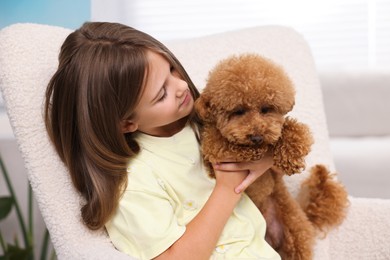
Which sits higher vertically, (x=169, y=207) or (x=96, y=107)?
(x=96, y=107)

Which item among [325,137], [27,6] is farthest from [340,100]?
[27,6]

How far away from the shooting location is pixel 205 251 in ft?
3.41

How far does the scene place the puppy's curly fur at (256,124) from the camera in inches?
37.9

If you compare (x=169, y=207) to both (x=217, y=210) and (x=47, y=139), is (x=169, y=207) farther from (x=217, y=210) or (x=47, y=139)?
(x=47, y=139)

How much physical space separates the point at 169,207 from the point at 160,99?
0.24 meters

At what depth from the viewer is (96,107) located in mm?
1040

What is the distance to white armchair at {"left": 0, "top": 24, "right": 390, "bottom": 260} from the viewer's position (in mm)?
1036

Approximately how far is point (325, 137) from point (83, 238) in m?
0.77

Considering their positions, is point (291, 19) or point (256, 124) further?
point (291, 19)

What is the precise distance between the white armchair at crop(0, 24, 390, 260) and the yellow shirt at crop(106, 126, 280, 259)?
7cm

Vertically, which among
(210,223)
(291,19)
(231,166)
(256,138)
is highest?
(291,19)

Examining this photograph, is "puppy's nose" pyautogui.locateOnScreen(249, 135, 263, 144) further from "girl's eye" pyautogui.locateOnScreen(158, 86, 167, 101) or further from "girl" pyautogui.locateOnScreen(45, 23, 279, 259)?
"girl's eye" pyautogui.locateOnScreen(158, 86, 167, 101)

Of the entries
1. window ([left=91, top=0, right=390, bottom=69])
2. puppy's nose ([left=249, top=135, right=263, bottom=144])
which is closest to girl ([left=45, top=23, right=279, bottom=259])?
puppy's nose ([left=249, top=135, right=263, bottom=144])

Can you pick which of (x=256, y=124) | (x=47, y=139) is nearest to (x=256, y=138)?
(x=256, y=124)
